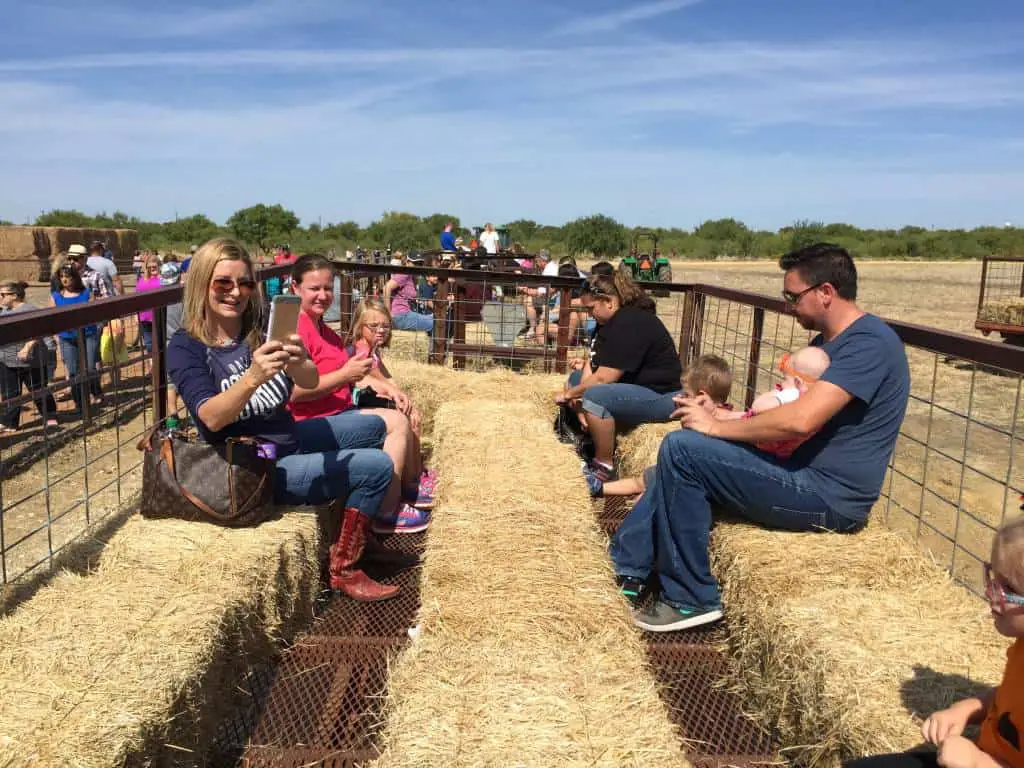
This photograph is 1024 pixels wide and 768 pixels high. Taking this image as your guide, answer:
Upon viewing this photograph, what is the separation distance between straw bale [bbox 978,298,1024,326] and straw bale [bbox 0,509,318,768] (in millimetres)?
13519

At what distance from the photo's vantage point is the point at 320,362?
4.09 metres

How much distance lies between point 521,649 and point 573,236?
189ft

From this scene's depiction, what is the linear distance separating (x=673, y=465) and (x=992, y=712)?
159 cm

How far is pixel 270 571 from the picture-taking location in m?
2.88

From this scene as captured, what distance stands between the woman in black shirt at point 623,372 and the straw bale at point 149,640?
2.46 meters

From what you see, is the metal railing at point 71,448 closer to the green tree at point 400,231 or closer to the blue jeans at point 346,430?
the blue jeans at point 346,430

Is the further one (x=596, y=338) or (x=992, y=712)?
(x=596, y=338)

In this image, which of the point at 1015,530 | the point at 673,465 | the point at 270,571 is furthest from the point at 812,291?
the point at 270,571

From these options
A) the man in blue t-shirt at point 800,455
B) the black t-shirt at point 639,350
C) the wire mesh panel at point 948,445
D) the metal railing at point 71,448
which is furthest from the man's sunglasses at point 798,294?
the metal railing at point 71,448

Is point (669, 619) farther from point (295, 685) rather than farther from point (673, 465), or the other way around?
point (295, 685)

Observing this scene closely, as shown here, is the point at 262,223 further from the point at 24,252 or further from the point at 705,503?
the point at 705,503

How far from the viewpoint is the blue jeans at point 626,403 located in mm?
5266

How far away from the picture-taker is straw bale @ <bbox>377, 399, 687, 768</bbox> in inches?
75.8

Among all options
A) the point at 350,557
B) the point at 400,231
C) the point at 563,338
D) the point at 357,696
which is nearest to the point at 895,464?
the point at 563,338
